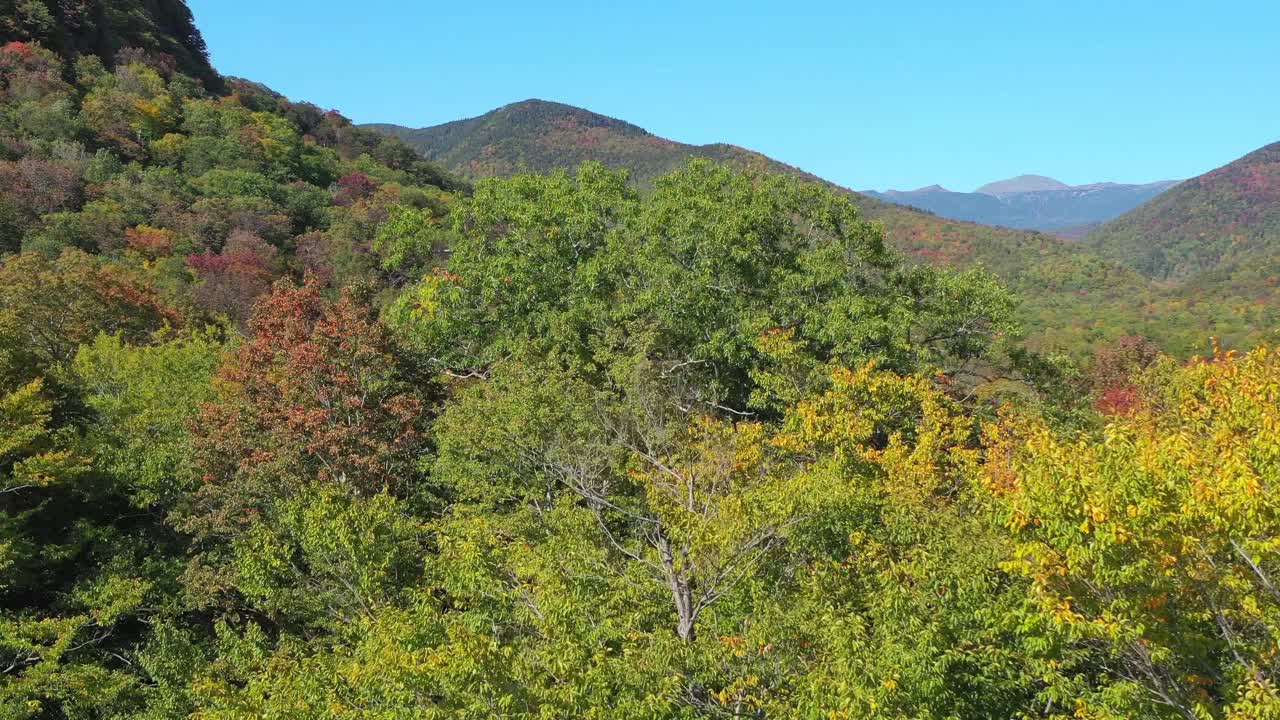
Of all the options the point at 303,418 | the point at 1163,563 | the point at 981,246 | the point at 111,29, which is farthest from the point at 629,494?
the point at 981,246

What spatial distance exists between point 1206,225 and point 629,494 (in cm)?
19351

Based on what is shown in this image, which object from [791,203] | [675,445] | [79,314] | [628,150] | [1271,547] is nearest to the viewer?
[1271,547]

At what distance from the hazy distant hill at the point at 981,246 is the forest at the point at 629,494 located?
18.2m

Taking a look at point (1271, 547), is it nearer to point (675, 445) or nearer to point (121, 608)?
point (675, 445)

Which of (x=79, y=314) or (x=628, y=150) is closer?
(x=79, y=314)

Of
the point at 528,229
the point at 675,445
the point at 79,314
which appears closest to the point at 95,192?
the point at 79,314

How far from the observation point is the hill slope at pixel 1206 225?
155750 millimetres

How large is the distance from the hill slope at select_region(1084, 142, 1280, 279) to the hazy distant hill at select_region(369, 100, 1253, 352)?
1573 inches

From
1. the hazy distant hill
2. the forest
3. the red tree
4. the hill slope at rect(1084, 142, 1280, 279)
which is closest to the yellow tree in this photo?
the forest

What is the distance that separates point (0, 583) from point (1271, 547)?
20615 mm

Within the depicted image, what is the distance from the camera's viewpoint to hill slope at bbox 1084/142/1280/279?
511 feet

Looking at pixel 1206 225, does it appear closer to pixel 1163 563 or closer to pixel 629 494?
pixel 629 494

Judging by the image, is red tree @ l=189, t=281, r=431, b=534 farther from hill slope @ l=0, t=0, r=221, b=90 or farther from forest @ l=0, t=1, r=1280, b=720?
hill slope @ l=0, t=0, r=221, b=90

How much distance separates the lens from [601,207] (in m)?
24.5
